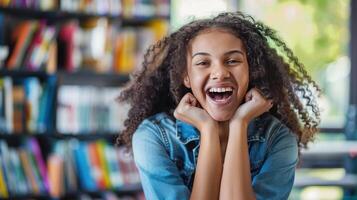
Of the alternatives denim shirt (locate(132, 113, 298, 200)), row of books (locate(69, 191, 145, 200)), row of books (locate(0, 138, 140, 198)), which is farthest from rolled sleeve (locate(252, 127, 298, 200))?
row of books (locate(69, 191, 145, 200))

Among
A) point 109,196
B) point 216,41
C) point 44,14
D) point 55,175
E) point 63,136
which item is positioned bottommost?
point 109,196

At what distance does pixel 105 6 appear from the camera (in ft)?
10.6

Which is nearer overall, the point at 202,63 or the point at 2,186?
the point at 202,63

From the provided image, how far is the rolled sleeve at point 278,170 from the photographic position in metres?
1.19

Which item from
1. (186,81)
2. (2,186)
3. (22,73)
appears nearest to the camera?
(186,81)

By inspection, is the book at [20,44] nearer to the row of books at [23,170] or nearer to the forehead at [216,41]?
the row of books at [23,170]

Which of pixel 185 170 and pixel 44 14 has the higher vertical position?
pixel 44 14

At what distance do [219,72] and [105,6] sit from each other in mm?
2210

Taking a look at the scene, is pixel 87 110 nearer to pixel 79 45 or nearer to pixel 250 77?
pixel 79 45

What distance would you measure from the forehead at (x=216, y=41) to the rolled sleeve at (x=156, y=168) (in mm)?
215

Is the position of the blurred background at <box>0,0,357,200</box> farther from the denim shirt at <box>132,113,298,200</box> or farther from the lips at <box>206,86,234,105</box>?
the lips at <box>206,86,234,105</box>

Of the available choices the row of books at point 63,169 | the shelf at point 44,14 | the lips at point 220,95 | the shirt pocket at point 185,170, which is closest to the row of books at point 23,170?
the row of books at point 63,169

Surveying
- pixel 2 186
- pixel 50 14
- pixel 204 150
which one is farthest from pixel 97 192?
pixel 204 150

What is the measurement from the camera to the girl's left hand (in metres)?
1.19
